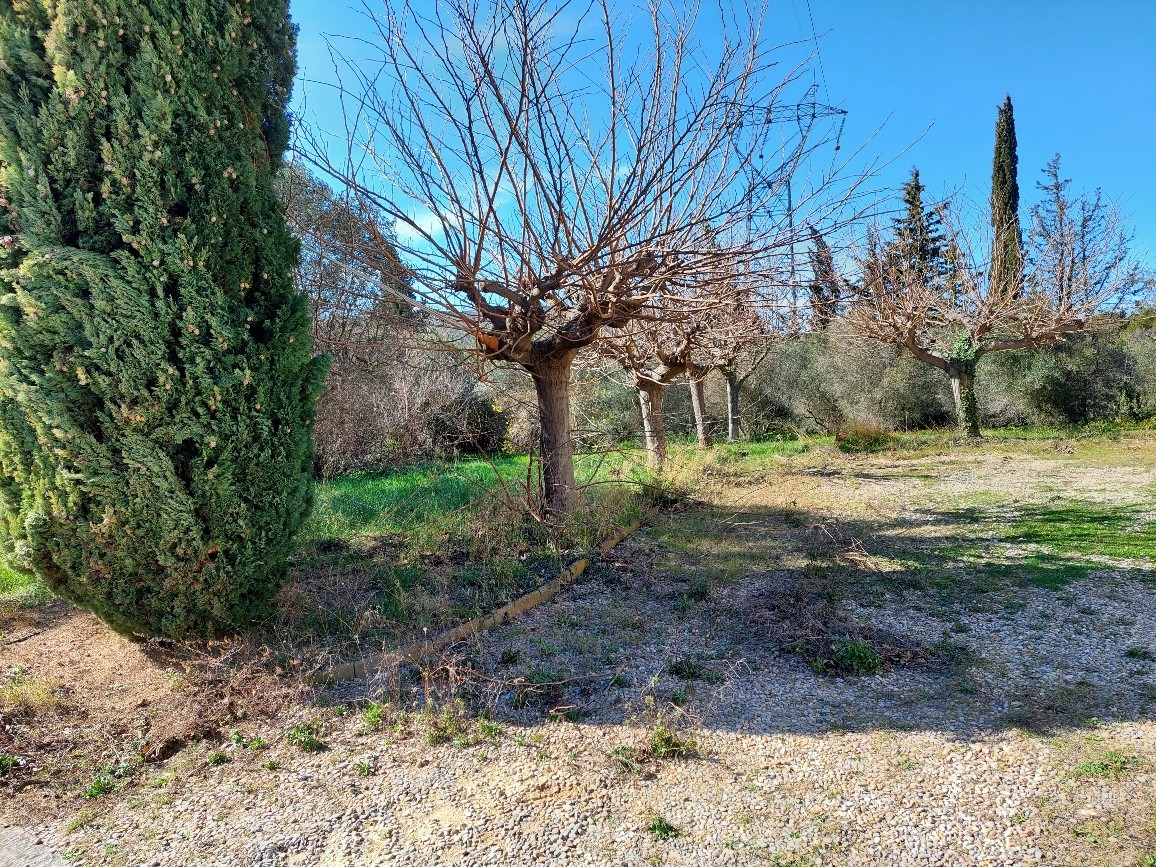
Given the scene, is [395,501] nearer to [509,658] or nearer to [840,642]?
[509,658]

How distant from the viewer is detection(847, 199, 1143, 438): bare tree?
13.1 m

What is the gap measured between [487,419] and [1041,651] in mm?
10776

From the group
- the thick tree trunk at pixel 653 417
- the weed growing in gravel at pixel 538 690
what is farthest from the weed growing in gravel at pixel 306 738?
the thick tree trunk at pixel 653 417

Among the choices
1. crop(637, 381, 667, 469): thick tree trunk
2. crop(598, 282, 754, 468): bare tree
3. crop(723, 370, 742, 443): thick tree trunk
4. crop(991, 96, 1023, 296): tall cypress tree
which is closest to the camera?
crop(598, 282, 754, 468): bare tree

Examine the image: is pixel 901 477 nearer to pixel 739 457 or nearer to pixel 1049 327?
pixel 739 457

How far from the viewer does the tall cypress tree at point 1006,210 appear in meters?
13.6

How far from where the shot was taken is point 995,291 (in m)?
13.4

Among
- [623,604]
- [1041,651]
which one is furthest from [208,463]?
[1041,651]

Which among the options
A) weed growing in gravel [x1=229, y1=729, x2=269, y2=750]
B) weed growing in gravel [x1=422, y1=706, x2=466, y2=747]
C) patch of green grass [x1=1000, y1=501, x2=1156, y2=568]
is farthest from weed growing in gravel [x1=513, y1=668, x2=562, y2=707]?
patch of green grass [x1=1000, y1=501, x2=1156, y2=568]

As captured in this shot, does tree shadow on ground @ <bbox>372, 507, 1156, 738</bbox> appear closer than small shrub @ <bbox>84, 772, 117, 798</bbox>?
No

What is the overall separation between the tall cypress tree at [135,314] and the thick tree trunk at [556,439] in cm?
289

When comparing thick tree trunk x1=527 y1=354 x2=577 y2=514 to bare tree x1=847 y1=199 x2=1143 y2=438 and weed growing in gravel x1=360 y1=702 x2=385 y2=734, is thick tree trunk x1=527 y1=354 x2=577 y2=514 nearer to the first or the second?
weed growing in gravel x1=360 y1=702 x2=385 y2=734

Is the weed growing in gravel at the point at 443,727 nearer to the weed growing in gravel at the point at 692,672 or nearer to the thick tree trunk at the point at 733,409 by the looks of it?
the weed growing in gravel at the point at 692,672

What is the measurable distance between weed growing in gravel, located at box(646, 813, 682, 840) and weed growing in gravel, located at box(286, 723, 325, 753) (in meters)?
1.51
